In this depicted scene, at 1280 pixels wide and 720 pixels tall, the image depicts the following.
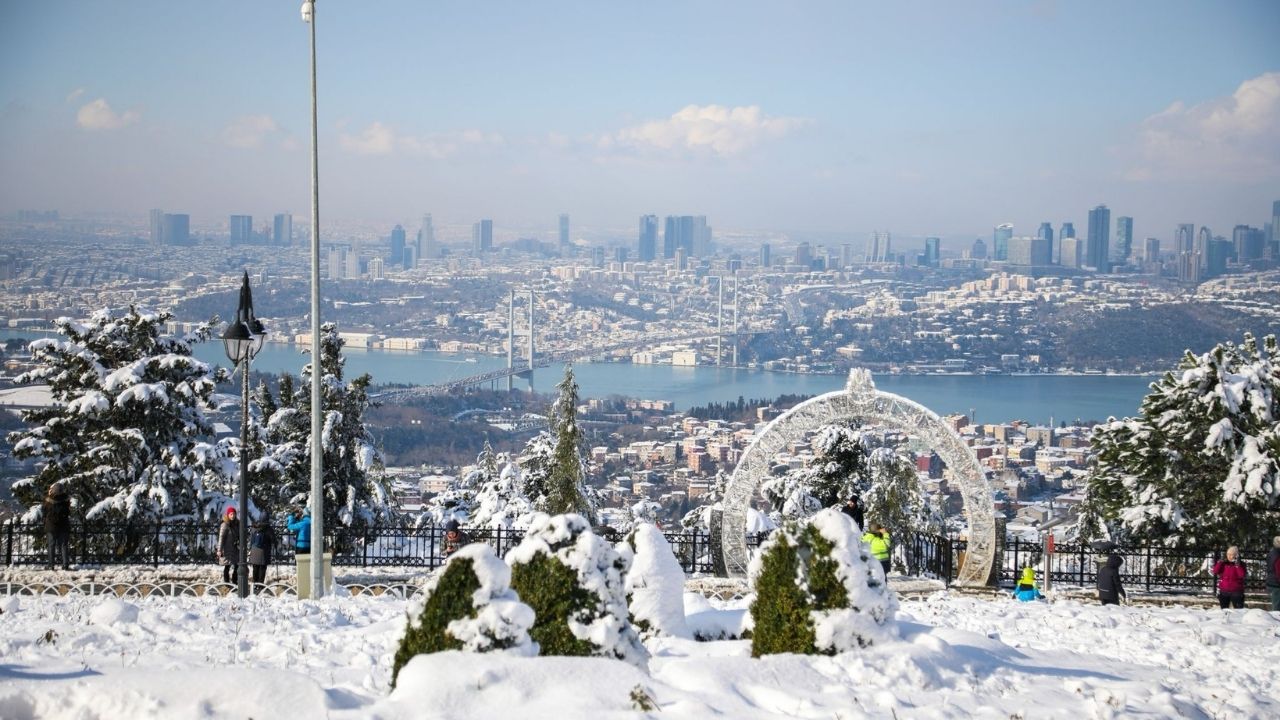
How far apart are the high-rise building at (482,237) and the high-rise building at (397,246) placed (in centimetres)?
2317

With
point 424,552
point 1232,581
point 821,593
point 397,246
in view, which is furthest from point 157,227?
point 821,593

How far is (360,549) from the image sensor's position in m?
17.4

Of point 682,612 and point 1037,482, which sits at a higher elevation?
point 682,612

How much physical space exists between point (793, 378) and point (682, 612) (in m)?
94.4

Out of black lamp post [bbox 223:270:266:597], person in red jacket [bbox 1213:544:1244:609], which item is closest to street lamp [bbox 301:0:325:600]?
black lamp post [bbox 223:270:266:597]

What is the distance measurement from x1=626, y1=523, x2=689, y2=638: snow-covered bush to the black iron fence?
6678 mm

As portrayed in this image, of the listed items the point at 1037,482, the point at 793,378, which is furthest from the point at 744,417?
the point at 793,378

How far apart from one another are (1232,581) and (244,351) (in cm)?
1135

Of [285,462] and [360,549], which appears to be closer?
[360,549]

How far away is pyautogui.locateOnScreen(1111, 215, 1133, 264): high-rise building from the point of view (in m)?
174

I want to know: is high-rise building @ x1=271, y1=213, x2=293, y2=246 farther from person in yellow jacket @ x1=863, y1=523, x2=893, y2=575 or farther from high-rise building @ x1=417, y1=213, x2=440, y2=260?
person in yellow jacket @ x1=863, y1=523, x2=893, y2=575

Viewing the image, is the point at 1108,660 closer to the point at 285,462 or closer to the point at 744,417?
the point at 285,462

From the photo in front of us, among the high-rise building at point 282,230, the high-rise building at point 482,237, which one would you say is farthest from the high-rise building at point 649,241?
the high-rise building at point 282,230

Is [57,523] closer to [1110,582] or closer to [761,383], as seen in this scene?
[1110,582]
